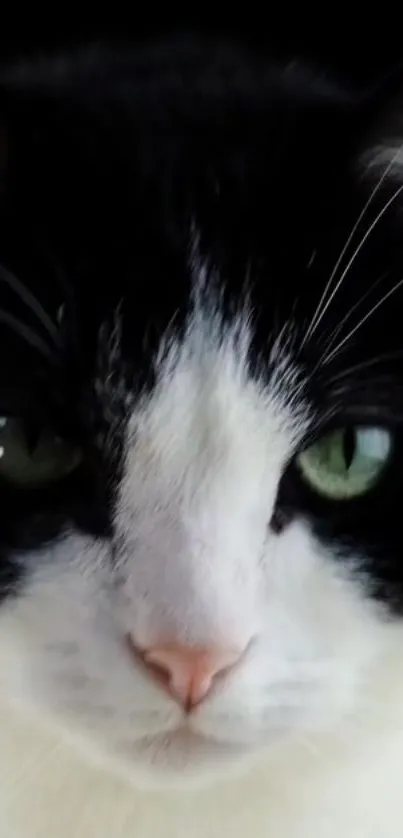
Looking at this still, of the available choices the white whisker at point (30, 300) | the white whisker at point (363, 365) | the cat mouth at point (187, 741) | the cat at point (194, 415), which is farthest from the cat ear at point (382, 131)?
the cat mouth at point (187, 741)

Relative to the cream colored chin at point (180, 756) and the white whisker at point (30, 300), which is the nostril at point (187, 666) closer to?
the cream colored chin at point (180, 756)

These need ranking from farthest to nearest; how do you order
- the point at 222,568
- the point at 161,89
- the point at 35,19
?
the point at 35,19 < the point at 161,89 < the point at 222,568

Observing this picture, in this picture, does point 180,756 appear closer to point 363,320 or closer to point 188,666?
point 188,666

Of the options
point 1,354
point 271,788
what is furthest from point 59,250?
point 271,788

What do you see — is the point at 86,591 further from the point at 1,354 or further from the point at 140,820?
the point at 140,820

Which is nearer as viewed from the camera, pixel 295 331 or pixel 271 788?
pixel 295 331

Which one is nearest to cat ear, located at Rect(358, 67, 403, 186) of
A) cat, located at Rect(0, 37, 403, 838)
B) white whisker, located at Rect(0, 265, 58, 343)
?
cat, located at Rect(0, 37, 403, 838)

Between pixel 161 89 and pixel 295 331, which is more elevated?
pixel 161 89

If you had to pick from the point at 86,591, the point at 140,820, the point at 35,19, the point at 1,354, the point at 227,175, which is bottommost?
the point at 140,820
